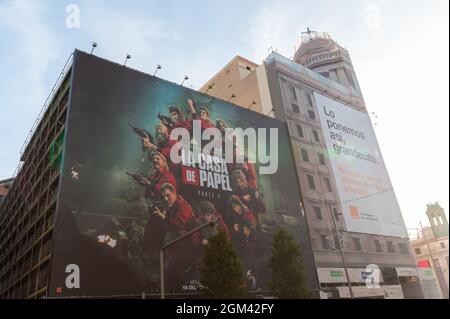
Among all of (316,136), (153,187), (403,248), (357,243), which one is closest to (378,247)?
(357,243)

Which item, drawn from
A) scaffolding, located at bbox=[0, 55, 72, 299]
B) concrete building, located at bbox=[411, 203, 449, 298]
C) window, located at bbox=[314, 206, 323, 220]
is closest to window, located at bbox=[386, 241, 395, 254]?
window, located at bbox=[314, 206, 323, 220]

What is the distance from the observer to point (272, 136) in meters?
44.3

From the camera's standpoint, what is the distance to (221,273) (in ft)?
86.5

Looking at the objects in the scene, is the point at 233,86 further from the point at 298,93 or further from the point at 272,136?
the point at 272,136

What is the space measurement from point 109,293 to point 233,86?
114 feet

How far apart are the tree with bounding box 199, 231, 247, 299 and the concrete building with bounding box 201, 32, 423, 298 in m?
15.7

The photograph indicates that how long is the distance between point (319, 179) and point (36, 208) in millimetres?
29601

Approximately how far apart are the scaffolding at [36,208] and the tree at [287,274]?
16.0 m

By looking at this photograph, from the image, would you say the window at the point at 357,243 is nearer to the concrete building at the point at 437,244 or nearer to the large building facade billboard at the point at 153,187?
the large building facade billboard at the point at 153,187

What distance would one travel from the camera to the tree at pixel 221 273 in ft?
84.8

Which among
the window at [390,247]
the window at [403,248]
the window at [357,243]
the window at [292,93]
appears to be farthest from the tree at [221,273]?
the window at [403,248]

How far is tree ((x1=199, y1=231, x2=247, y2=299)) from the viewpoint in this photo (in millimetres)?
25844

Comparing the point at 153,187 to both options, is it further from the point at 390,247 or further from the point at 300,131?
the point at 390,247
